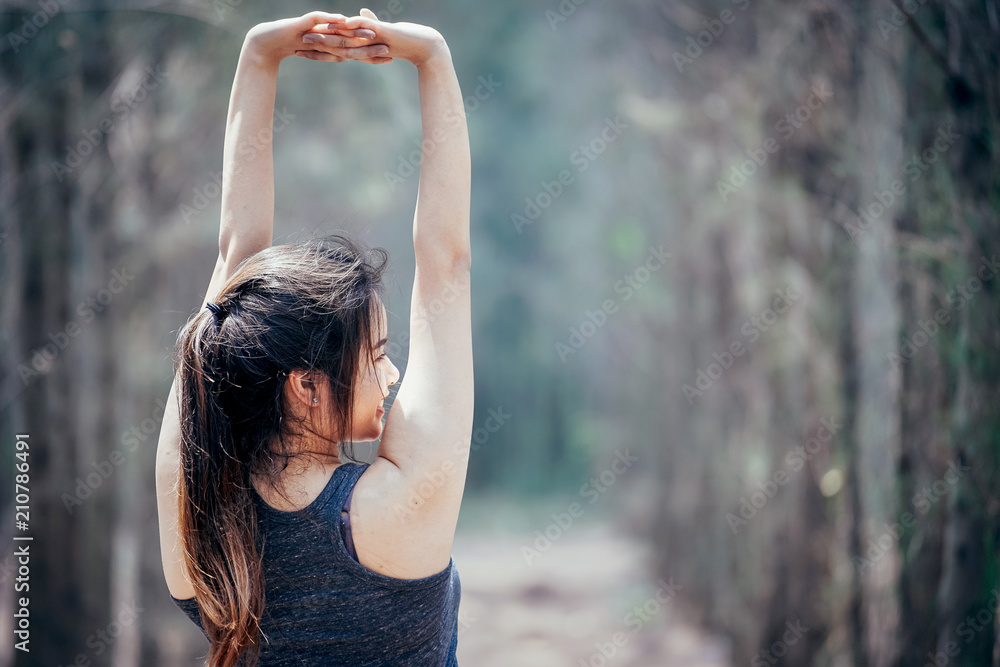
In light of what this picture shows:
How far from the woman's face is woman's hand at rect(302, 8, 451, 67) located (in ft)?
1.29

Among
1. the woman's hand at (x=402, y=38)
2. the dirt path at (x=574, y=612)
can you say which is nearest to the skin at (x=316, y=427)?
the woman's hand at (x=402, y=38)

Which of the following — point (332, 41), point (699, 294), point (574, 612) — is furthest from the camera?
point (574, 612)

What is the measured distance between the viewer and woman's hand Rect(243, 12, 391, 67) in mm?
1238

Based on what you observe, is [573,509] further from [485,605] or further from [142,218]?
[142,218]

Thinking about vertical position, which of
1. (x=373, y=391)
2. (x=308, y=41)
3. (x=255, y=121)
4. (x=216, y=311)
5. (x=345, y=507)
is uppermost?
(x=308, y=41)

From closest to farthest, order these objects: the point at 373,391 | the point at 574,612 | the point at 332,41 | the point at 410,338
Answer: the point at 410,338, the point at 373,391, the point at 332,41, the point at 574,612

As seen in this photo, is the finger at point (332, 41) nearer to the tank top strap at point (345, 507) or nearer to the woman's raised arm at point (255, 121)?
the woman's raised arm at point (255, 121)

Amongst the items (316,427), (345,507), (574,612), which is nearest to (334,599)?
(345,507)

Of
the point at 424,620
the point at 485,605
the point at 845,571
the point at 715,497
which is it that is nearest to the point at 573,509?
the point at 485,605

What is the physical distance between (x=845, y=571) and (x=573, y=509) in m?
12.1

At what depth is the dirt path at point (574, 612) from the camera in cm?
651

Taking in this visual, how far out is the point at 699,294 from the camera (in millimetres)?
7457

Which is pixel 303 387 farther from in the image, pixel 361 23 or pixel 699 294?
pixel 699 294

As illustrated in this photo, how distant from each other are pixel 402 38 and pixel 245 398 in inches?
23.3
